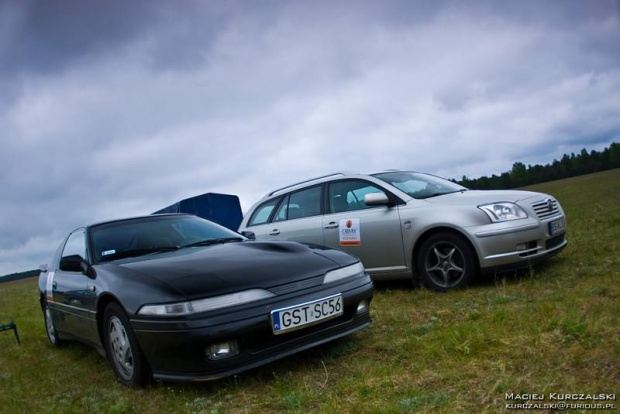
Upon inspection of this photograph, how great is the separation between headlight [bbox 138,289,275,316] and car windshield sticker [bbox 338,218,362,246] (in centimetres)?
271

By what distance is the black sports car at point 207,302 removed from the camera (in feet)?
9.89

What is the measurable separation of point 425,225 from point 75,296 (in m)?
3.33

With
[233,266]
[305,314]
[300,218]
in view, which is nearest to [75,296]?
[233,266]

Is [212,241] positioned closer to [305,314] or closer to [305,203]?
[305,314]

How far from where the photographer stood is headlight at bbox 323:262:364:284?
137 inches

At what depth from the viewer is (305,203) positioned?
6.46 m

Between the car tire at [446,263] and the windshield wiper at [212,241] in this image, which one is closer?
the windshield wiper at [212,241]

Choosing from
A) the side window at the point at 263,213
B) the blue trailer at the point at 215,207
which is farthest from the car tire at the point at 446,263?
the blue trailer at the point at 215,207

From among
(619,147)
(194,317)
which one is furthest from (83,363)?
(619,147)

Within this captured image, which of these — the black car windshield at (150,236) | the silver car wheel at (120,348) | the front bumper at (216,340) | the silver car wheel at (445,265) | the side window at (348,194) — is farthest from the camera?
the side window at (348,194)

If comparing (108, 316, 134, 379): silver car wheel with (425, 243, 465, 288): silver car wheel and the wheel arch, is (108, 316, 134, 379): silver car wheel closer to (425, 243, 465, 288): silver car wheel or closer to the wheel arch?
the wheel arch

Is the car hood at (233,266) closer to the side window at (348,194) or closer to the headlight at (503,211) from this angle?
the headlight at (503,211)

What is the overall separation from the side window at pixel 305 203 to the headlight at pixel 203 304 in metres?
3.21

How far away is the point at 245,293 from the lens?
3.11 m
